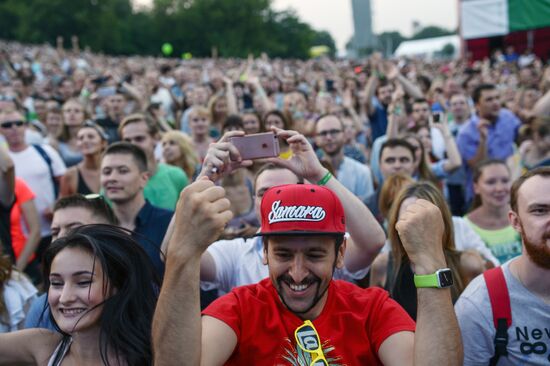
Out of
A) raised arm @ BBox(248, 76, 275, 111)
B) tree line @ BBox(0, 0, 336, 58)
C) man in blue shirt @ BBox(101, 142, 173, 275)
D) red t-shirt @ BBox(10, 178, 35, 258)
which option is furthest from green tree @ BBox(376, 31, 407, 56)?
tree line @ BBox(0, 0, 336, 58)

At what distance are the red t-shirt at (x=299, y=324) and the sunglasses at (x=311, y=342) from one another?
2cm

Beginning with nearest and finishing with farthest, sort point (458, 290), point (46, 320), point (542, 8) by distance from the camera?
point (46, 320) → point (458, 290) → point (542, 8)

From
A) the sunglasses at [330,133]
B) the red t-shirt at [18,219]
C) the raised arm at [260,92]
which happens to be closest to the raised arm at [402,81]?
the raised arm at [260,92]

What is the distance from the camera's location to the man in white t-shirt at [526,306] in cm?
265

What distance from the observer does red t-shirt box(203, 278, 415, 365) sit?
2.20m

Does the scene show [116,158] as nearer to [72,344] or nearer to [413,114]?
[72,344]

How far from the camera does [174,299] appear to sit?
1988 millimetres

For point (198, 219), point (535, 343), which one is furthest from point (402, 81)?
point (198, 219)

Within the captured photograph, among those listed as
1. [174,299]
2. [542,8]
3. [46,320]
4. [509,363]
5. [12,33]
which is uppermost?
[12,33]

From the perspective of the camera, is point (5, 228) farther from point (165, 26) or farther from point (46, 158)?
point (165, 26)

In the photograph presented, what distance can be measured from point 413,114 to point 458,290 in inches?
192

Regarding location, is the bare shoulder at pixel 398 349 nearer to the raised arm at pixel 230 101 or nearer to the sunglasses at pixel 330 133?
the sunglasses at pixel 330 133

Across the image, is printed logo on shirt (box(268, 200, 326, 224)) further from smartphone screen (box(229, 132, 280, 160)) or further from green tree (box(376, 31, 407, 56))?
green tree (box(376, 31, 407, 56))

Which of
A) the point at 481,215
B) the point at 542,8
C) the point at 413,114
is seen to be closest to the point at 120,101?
the point at 413,114
